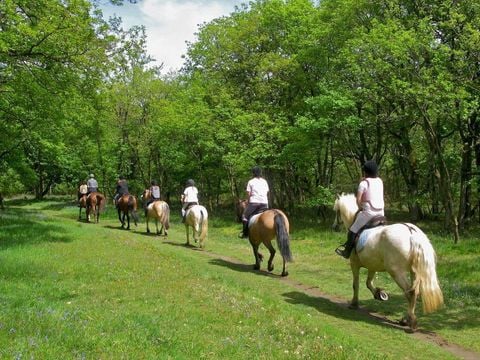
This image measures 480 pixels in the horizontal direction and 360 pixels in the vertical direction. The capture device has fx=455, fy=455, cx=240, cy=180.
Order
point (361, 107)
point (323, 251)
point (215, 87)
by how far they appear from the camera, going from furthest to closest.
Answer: point (215, 87), point (361, 107), point (323, 251)

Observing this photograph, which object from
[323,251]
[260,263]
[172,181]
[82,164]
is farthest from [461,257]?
[82,164]

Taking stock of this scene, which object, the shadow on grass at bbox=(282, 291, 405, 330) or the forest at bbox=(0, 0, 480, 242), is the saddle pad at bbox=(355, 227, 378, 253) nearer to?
the shadow on grass at bbox=(282, 291, 405, 330)

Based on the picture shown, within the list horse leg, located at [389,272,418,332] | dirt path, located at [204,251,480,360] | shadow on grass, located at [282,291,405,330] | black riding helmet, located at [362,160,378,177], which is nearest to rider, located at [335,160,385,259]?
black riding helmet, located at [362,160,378,177]

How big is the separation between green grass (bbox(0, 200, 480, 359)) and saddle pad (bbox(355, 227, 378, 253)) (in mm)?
1399

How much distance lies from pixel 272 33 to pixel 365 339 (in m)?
27.8

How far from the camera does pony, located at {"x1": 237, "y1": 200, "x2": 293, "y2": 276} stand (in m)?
13.0

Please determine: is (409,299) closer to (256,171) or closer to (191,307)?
(191,307)

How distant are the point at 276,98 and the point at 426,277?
83.7ft

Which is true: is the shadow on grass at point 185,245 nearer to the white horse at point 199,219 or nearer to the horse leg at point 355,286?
the white horse at point 199,219

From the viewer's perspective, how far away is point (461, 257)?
15664mm

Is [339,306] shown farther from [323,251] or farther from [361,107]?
[361,107]

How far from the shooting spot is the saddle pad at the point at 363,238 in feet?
31.6

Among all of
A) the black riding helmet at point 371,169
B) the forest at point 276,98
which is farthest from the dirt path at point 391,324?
the forest at point 276,98

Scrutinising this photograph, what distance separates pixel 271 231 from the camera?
44.9 feet
